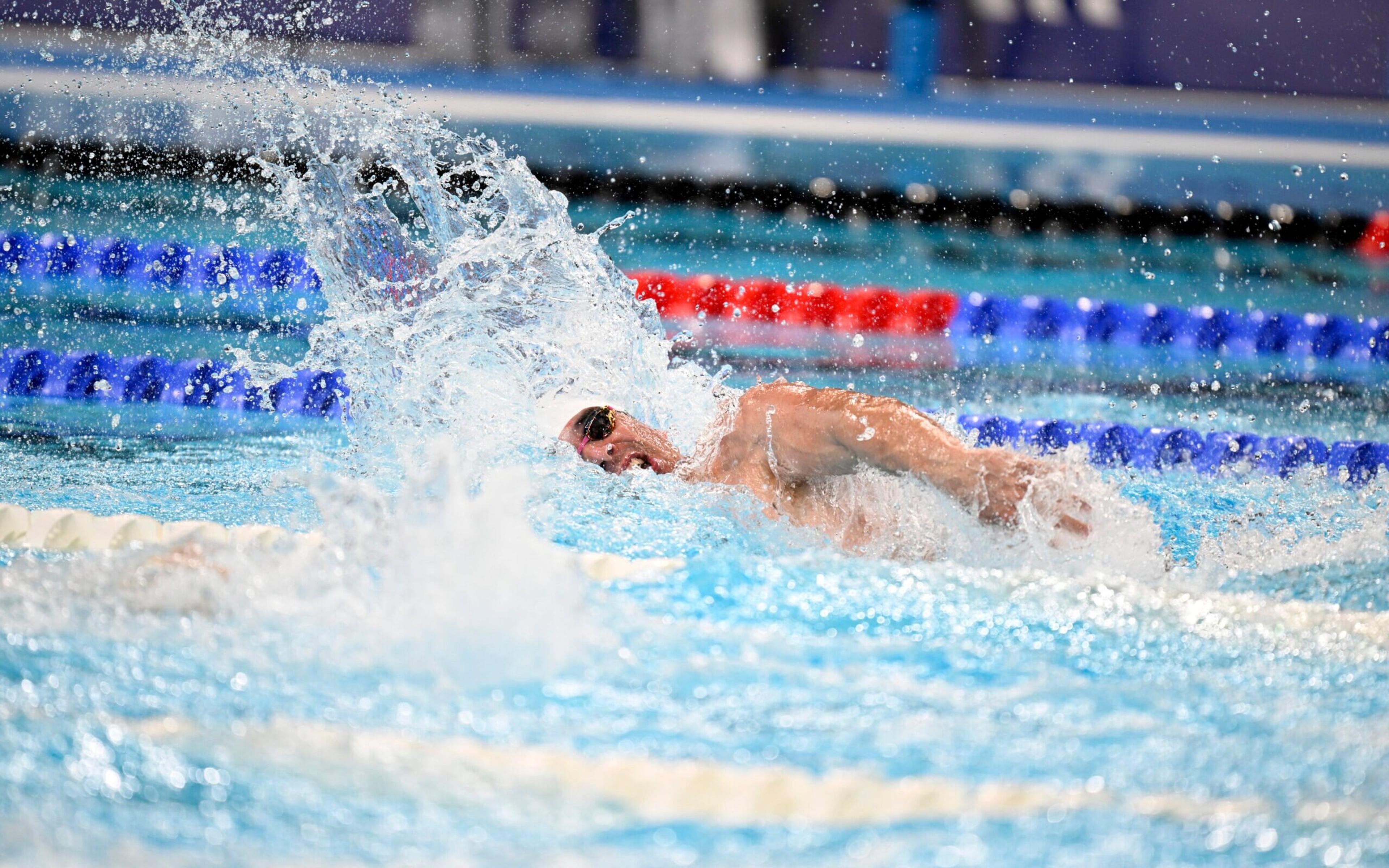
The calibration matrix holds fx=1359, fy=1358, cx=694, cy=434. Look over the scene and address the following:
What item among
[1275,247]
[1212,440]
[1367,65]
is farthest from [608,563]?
[1367,65]

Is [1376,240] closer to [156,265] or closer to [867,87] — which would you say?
[867,87]

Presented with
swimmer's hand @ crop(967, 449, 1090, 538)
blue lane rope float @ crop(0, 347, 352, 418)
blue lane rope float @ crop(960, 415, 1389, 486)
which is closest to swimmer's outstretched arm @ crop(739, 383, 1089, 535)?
swimmer's hand @ crop(967, 449, 1090, 538)

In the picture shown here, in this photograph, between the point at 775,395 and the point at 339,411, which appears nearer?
the point at 775,395

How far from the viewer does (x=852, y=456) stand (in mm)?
2463

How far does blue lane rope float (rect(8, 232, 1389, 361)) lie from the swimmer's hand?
2.93 meters

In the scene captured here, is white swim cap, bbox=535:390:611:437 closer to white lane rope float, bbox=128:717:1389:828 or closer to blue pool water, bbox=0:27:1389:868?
blue pool water, bbox=0:27:1389:868

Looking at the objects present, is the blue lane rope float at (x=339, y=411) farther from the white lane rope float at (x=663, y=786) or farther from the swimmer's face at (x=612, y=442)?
the white lane rope float at (x=663, y=786)

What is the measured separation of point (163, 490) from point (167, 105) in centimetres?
556

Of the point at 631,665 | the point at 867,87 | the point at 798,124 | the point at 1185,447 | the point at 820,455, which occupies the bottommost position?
the point at 1185,447

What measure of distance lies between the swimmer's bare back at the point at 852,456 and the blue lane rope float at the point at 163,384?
1.93 metres

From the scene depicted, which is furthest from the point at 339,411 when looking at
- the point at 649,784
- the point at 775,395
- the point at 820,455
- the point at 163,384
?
the point at 649,784

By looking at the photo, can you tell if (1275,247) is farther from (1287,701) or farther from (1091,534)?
(1287,701)

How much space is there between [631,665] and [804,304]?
3710 millimetres

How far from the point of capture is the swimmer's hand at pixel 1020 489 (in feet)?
7.63
